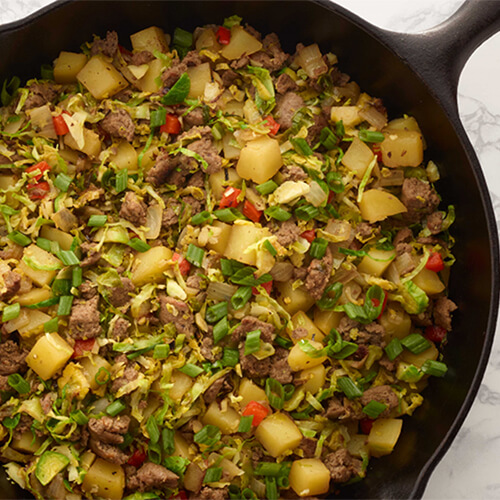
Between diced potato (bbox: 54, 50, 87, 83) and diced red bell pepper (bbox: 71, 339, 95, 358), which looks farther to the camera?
diced potato (bbox: 54, 50, 87, 83)

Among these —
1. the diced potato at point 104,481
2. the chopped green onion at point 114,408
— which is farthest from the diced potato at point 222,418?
the diced potato at point 104,481

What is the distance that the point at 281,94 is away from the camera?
4172 mm

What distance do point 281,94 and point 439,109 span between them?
37.2 inches

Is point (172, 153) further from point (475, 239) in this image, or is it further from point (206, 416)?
point (475, 239)

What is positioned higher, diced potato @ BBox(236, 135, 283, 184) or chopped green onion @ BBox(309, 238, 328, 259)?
diced potato @ BBox(236, 135, 283, 184)

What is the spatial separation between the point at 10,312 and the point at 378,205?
219 cm

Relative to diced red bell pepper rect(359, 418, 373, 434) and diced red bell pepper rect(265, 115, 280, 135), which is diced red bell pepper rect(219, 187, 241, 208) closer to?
diced red bell pepper rect(265, 115, 280, 135)

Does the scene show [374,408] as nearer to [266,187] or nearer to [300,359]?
[300,359]

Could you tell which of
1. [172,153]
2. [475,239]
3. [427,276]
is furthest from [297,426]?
[172,153]

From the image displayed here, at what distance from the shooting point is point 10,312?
148 inches

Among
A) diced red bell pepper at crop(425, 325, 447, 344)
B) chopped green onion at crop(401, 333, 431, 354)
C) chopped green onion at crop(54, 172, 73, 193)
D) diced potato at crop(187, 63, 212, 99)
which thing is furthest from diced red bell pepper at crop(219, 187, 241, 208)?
diced red bell pepper at crop(425, 325, 447, 344)

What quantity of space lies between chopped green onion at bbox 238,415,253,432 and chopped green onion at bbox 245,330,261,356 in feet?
1.21

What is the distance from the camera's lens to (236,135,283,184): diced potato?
3912 millimetres

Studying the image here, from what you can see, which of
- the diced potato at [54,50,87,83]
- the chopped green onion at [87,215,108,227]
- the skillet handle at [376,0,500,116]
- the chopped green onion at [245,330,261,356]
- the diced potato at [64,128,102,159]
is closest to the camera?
the skillet handle at [376,0,500,116]
